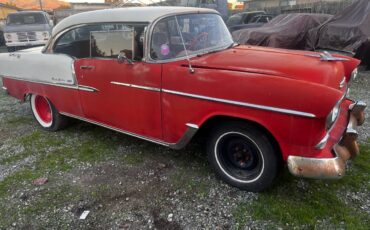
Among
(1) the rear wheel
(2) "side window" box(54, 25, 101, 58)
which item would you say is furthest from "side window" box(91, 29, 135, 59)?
(1) the rear wheel

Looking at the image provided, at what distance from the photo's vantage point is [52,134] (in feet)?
15.5

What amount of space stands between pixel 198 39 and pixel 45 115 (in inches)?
120

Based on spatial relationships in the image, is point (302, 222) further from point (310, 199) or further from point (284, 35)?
point (284, 35)

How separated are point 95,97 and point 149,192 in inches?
57.6

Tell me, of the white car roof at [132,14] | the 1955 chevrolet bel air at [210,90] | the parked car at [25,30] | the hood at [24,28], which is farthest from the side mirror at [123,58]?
the hood at [24,28]

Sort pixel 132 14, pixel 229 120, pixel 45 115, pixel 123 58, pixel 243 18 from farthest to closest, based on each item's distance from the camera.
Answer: pixel 243 18 < pixel 45 115 < pixel 132 14 < pixel 123 58 < pixel 229 120

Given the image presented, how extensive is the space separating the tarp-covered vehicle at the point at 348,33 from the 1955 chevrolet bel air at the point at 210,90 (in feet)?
16.2

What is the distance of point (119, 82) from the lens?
3.48 m

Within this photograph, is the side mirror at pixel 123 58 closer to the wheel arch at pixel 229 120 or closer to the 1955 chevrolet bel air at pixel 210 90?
the 1955 chevrolet bel air at pixel 210 90

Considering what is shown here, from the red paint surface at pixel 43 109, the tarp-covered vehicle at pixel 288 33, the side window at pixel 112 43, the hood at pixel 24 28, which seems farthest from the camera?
the hood at pixel 24 28

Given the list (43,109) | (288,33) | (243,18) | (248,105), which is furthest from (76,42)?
(243,18)

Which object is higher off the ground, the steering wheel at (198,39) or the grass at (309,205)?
the steering wheel at (198,39)

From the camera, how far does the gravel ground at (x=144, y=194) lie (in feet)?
8.88

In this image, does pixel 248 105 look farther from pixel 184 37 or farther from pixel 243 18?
pixel 243 18
